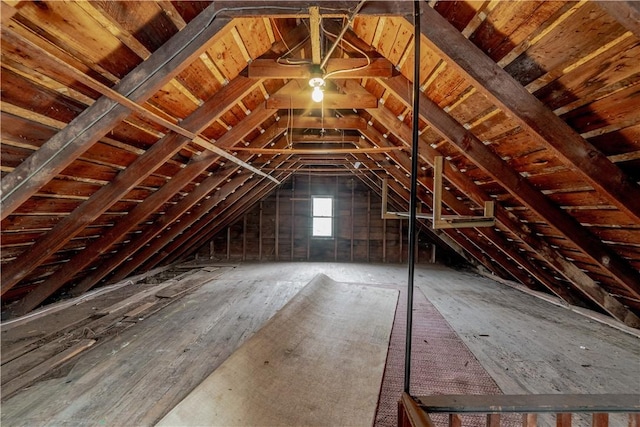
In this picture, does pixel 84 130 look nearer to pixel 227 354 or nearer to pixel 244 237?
pixel 227 354

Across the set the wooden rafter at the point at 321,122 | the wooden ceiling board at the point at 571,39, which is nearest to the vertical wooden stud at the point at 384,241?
the wooden rafter at the point at 321,122

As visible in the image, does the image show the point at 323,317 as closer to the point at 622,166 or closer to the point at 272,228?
the point at 622,166

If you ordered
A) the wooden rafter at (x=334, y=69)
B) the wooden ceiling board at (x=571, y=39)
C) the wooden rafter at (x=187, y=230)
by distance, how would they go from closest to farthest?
the wooden ceiling board at (x=571, y=39)
the wooden rafter at (x=334, y=69)
the wooden rafter at (x=187, y=230)

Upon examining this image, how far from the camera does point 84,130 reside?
1.67m

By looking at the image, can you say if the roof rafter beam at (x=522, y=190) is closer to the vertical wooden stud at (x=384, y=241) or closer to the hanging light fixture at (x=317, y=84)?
the hanging light fixture at (x=317, y=84)

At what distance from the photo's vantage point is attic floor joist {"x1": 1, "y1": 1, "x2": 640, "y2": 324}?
1.33m

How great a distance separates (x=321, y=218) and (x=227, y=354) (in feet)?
19.4

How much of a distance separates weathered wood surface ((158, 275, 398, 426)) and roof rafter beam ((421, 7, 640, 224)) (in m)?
2.05

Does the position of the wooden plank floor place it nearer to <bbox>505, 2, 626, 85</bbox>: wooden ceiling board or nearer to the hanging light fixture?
<bbox>505, 2, 626, 85</bbox>: wooden ceiling board

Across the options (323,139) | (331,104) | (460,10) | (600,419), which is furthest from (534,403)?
(323,139)

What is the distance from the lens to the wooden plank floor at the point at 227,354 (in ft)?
6.12

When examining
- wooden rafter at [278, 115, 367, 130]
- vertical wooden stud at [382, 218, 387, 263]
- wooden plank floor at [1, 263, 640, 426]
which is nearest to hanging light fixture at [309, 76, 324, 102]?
wooden rafter at [278, 115, 367, 130]

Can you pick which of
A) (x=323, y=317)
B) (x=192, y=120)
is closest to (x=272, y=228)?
(x=323, y=317)

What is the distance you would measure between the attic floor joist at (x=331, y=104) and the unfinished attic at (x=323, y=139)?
0.04 feet
